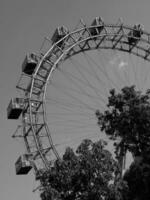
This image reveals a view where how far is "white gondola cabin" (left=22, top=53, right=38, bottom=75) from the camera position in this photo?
4747 cm

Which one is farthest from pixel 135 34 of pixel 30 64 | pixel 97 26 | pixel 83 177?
pixel 83 177

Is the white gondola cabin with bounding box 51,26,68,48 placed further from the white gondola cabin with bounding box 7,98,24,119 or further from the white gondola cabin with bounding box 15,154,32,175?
the white gondola cabin with bounding box 15,154,32,175

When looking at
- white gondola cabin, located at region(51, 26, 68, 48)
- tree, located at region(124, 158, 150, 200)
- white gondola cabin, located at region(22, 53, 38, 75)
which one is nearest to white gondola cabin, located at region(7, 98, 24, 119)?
white gondola cabin, located at region(22, 53, 38, 75)

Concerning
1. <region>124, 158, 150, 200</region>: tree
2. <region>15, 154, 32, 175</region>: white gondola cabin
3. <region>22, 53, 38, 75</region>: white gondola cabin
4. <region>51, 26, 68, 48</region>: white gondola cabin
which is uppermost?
<region>51, 26, 68, 48</region>: white gondola cabin

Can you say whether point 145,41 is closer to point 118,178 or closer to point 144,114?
point 144,114

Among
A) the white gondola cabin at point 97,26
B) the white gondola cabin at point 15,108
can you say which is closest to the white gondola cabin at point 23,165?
the white gondola cabin at point 15,108

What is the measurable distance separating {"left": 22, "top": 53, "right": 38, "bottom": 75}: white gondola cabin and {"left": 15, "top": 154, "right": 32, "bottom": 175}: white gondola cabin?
8817mm

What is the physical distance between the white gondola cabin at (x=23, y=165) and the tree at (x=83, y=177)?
10745 millimetres

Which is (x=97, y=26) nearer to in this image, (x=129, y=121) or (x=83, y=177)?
(x=129, y=121)

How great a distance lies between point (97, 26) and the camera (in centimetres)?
5244

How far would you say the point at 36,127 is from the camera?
44281 mm

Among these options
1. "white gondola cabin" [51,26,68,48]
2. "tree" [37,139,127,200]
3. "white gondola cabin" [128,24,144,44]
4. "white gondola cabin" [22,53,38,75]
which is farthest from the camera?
"white gondola cabin" [128,24,144,44]

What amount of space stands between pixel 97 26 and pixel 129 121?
1403 cm

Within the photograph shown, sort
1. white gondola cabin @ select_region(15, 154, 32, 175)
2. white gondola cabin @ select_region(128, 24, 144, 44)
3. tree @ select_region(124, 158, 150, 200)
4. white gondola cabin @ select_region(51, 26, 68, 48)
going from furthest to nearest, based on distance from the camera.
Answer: white gondola cabin @ select_region(128, 24, 144, 44)
white gondola cabin @ select_region(51, 26, 68, 48)
white gondola cabin @ select_region(15, 154, 32, 175)
tree @ select_region(124, 158, 150, 200)
